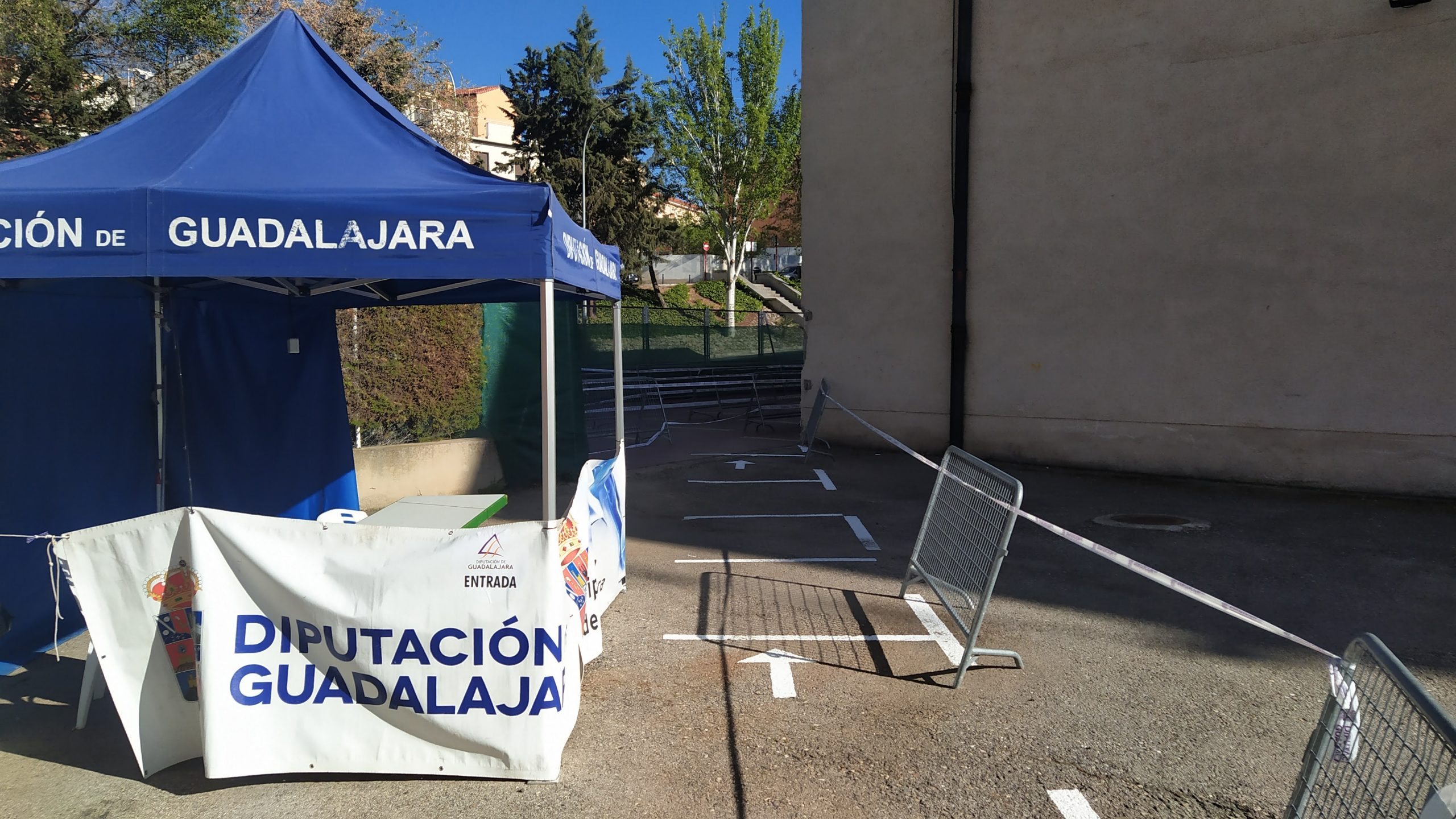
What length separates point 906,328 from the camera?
12.8 meters

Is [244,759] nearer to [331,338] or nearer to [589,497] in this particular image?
[589,497]

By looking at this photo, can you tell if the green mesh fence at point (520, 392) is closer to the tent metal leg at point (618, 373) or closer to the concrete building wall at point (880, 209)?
the tent metal leg at point (618, 373)

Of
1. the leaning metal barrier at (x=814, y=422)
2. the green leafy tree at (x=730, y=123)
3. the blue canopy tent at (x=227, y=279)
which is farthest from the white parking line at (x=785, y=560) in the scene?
the green leafy tree at (x=730, y=123)

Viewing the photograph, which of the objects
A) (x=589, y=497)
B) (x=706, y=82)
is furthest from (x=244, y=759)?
(x=706, y=82)

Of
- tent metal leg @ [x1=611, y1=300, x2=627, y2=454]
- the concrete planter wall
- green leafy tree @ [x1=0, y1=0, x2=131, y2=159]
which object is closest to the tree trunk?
green leafy tree @ [x1=0, y1=0, x2=131, y2=159]

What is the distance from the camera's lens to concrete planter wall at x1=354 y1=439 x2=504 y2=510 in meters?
8.79

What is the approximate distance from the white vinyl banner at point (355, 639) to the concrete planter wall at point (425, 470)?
4.86 m

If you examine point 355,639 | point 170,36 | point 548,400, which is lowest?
point 355,639

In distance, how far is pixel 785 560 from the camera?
7.23m

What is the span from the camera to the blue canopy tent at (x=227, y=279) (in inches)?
146

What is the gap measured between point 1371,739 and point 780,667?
2.92m

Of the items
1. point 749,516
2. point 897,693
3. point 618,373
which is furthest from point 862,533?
point 897,693

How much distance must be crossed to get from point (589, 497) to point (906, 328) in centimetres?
885

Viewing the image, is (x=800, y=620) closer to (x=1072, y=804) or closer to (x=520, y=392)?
(x=1072, y=804)
